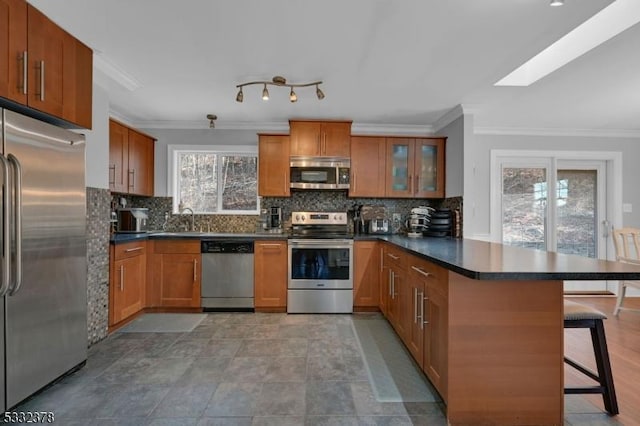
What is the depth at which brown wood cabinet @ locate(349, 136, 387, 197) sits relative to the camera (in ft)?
13.3

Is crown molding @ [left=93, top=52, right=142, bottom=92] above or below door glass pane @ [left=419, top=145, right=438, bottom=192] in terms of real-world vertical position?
above

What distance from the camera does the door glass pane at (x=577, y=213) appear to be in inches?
180

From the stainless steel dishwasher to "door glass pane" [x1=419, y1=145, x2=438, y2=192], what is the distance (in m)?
2.29

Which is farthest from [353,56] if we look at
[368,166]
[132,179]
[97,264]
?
[132,179]

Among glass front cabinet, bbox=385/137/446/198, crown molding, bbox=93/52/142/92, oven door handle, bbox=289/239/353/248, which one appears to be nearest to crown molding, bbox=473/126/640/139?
glass front cabinet, bbox=385/137/446/198

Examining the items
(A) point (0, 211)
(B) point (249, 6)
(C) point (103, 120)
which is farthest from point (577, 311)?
(C) point (103, 120)

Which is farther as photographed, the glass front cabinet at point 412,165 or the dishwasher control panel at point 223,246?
the glass front cabinet at point 412,165

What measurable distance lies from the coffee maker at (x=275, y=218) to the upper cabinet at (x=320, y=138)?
2.50ft

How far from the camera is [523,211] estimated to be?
14.7ft

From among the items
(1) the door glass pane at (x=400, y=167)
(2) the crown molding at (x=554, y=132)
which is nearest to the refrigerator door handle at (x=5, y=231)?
(1) the door glass pane at (x=400, y=167)

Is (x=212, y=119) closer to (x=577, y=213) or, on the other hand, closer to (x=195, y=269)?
(x=195, y=269)

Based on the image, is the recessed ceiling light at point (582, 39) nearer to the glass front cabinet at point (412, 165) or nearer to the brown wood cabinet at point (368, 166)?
the glass front cabinet at point (412, 165)

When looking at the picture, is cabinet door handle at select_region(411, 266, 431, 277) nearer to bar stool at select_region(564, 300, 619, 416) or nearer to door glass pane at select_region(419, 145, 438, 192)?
bar stool at select_region(564, 300, 619, 416)

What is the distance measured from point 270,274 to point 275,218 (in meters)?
0.82
